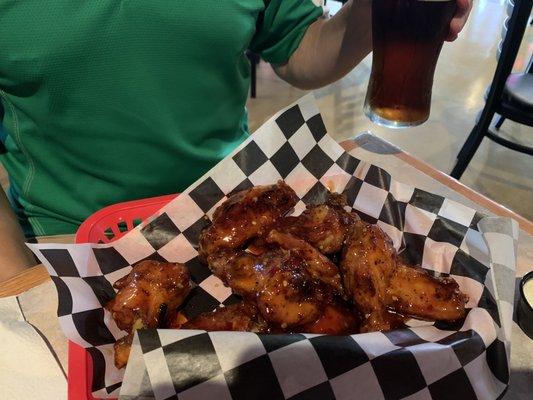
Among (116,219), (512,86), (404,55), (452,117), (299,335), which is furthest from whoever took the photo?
(452,117)

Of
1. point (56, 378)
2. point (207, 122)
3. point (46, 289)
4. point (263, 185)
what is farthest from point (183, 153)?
point (56, 378)

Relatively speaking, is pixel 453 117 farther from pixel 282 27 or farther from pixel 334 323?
pixel 334 323

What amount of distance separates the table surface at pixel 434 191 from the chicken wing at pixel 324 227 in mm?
405

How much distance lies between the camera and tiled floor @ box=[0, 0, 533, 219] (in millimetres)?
3324

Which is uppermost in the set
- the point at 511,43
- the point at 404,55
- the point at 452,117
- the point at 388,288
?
the point at 404,55

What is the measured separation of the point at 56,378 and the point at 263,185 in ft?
2.52

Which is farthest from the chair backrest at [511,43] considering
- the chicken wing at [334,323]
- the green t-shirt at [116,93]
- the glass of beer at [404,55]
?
the chicken wing at [334,323]

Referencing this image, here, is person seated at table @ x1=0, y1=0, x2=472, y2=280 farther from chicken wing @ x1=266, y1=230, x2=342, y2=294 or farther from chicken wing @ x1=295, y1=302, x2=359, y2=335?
chicken wing @ x1=295, y1=302, x2=359, y2=335

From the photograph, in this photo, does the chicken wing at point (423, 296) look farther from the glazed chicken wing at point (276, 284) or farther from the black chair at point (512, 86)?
the black chair at point (512, 86)

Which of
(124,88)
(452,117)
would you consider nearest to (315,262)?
(124,88)

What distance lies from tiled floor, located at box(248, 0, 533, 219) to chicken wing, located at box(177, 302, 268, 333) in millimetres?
2566

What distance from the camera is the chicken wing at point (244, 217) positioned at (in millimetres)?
1283

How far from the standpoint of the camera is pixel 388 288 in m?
1.18

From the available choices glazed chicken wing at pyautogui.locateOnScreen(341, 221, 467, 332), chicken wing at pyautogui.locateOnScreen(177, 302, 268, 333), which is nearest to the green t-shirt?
chicken wing at pyautogui.locateOnScreen(177, 302, 268, 333)
